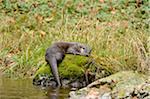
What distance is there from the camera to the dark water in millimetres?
8883

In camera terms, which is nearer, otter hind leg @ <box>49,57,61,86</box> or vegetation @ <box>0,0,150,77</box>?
otter hind leg @ <box>49,57,61,86</box>

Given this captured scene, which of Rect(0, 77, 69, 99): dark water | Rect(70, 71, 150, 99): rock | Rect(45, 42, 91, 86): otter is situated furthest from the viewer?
Rect(45, 42, 91, 86): otter

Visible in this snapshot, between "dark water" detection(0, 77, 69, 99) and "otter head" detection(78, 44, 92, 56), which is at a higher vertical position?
"otter head" detection(78, 44, 92, 56)

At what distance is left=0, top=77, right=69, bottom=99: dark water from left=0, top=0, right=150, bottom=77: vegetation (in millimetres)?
1481

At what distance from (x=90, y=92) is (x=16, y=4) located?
11808 millimetres

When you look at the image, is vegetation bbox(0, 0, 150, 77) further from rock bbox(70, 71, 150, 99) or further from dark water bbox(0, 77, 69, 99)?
rock bbox(70, 71, 150, 99)

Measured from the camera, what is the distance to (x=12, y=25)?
16234 millimetres

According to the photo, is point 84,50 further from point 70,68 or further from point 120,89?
point 120,89

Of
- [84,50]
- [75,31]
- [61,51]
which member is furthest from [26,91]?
[75,31]

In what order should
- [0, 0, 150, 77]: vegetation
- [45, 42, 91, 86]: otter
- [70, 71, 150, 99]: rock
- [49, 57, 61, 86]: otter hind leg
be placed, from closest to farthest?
[70, 71, 150, 99]: rock < [49, 57, 61, 86]: otter hind leg < [45, 42, 91, 86]: otter < [0, 0, 150, 77]: vegetation

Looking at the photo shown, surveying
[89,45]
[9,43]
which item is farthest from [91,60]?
[9,43]

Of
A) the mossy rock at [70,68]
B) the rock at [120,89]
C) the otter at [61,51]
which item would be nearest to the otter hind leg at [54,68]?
the otter at [61,51]

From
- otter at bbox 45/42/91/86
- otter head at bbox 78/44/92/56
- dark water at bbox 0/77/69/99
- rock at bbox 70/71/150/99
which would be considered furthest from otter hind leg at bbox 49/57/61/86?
rock at bbox 70/71/150/99

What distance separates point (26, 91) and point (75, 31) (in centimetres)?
489
